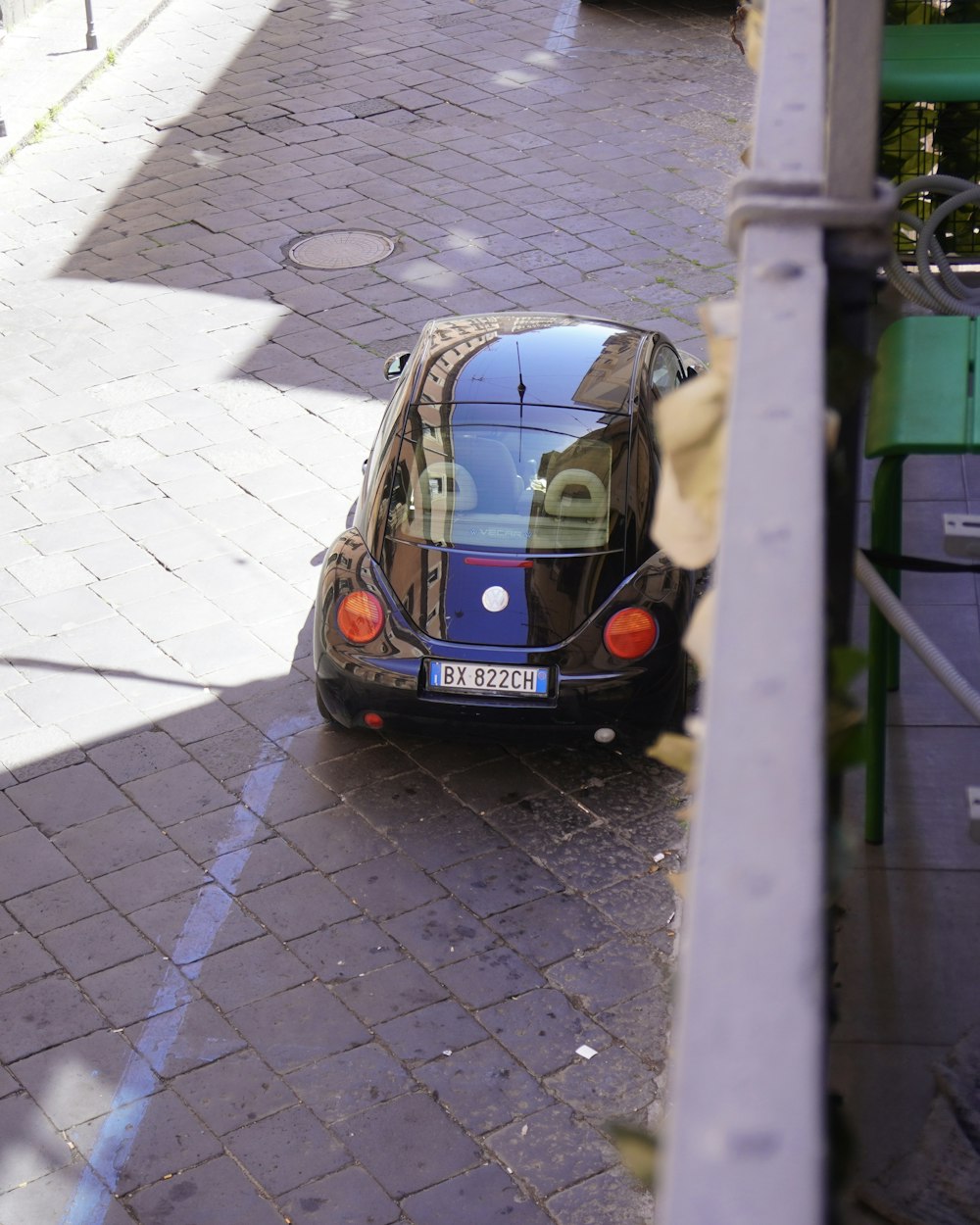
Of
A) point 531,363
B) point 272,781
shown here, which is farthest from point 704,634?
point 531,363

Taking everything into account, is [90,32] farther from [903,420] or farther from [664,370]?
[903,420]

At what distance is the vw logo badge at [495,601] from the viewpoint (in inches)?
251

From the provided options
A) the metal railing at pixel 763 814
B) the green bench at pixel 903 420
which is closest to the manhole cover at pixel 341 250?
the green bench at pixel 903 420

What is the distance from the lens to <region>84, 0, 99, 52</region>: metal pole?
54.3 ft

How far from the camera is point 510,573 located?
641 centimetres

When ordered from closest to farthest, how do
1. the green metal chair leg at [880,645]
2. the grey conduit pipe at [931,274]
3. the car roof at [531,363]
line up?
the green metal chair leg at [880,645] < the grey conduit pipe at [931,274] < the car roof at [531,363]

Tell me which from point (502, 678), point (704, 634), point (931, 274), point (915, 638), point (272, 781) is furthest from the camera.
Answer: point (272, 781)

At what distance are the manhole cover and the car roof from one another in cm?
459

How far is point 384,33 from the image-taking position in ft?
57.8

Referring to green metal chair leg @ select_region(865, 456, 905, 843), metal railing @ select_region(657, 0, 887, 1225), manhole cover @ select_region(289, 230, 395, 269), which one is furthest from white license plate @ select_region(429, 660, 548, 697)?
manhole cover @ select_region(289, 230, 395, 269)

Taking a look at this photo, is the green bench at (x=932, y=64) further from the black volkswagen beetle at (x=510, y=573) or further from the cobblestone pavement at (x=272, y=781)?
the cobblestone pavement at (x=272, y=781)

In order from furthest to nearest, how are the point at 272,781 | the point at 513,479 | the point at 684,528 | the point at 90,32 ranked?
the point at 90,32 → the point at 272,781 → the point at 513,479 → the point at 684,528

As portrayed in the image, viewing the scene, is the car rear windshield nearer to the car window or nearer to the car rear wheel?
the car window

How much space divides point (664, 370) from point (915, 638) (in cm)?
424
